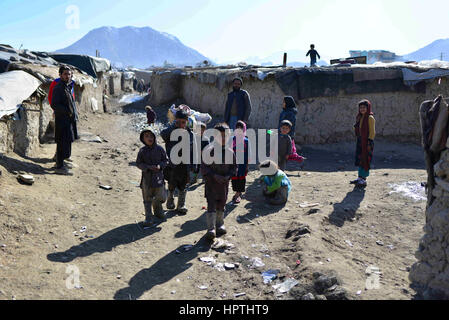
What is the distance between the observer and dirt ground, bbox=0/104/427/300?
3420mm

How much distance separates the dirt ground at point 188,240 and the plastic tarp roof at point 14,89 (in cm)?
80

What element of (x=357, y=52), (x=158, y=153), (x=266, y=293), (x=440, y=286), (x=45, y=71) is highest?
(x=357, y=52)

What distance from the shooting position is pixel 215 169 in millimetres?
4363

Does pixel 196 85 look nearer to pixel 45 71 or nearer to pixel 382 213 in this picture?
pixel 45 71

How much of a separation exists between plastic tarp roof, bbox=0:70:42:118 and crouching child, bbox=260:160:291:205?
13.5 feet

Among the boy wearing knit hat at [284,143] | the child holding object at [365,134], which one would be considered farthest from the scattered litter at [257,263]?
the child holding object at [365,134]

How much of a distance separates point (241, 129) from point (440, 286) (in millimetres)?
3281

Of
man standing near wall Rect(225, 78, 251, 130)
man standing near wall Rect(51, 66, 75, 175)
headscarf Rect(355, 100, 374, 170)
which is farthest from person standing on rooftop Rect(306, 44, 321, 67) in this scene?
man standing near wall Rect(51, 66, 75, 175)

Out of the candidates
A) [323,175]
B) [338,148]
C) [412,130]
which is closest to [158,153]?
[323,175]

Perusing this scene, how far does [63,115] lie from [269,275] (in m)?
4.57

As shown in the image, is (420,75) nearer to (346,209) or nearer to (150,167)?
(346,209)

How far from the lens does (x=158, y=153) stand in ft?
15.6

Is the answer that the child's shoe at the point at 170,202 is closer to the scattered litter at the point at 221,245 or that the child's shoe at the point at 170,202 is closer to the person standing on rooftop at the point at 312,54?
the scattered litter at the point at 221,245

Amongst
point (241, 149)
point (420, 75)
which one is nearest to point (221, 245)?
point (241, 149)
